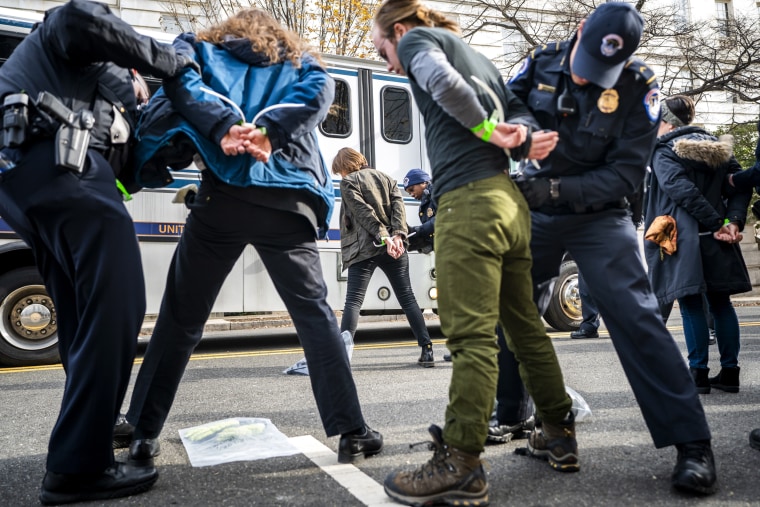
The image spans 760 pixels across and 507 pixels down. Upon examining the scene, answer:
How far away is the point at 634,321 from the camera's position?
8.48 feet

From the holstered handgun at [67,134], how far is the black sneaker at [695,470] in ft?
7.70

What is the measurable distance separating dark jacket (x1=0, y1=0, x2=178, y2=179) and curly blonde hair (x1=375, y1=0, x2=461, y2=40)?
83 centimetres

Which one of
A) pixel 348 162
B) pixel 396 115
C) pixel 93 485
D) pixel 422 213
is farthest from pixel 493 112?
pixel 396 115

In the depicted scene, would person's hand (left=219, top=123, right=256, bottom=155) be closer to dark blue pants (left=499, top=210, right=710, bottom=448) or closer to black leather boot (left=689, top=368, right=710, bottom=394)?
dark blue pants (left=499, top=210, right=710, bottom=448)

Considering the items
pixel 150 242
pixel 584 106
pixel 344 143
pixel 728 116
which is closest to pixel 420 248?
pixel 344 143

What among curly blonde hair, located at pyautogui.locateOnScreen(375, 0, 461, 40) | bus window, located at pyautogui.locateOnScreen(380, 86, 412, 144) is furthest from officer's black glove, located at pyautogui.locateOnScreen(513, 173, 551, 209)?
bus window, located at pyautogui.locateOnScreen(380, 86, 412, 144)

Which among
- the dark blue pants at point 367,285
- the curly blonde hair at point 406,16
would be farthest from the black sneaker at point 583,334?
the curly blonde hair at point 406,16

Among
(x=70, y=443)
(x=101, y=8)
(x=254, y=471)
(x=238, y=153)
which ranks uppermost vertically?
(x=101, y=8)

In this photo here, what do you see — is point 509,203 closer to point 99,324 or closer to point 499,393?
point 499,393

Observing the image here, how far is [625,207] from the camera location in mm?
2803

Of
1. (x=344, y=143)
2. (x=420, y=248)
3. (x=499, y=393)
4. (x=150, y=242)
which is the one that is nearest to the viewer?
(x=499, y=393)

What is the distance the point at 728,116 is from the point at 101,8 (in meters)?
29.3

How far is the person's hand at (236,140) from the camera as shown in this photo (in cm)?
266

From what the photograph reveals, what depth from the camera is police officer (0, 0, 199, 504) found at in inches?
95.3
